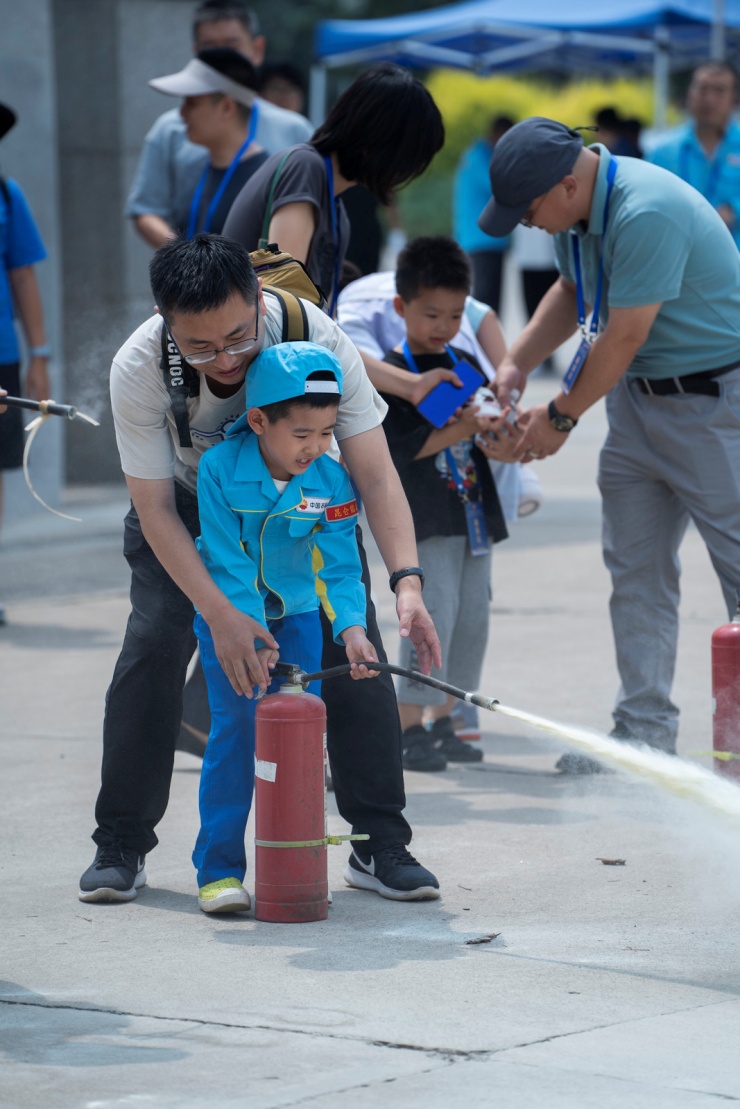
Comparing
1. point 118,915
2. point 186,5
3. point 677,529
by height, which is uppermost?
point 186,5

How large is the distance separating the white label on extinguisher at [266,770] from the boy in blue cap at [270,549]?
0.15m

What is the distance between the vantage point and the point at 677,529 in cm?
529

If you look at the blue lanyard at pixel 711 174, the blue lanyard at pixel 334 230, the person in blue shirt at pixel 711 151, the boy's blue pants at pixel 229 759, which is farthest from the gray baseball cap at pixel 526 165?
the blue lanyard at pixel 711 174

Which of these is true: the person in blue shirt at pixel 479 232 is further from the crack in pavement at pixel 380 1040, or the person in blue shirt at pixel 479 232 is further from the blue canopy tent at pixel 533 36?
the crack in pavement at pixel 380 1040

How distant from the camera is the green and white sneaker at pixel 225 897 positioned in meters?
3.88

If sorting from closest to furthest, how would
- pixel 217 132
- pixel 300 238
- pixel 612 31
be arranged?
pixel 300 238 < pixel 217 132 < pixel 612 31

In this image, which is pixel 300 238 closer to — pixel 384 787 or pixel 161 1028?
pixel 384 787

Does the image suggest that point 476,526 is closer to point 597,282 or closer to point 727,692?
point 597,282

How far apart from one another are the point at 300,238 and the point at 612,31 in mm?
13702

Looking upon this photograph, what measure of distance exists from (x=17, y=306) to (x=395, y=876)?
14.1ft

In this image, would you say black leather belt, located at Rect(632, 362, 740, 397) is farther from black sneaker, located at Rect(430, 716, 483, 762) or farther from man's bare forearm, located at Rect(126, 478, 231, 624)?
man's bare forearm, located at Rect(126, 478, 231, 624)

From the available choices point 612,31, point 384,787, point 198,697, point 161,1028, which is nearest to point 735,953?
point 384,787

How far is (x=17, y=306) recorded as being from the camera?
7.62 metres

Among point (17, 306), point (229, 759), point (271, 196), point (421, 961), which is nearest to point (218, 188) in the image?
point (17, 306)
